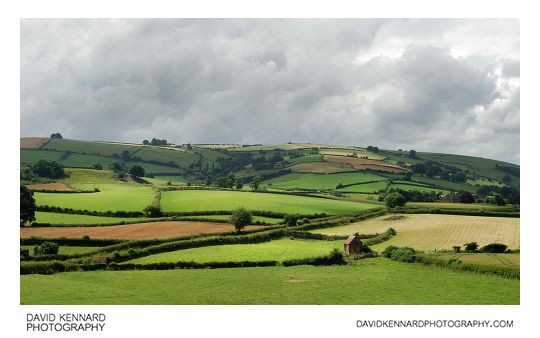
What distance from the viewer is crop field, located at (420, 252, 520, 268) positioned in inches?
1922

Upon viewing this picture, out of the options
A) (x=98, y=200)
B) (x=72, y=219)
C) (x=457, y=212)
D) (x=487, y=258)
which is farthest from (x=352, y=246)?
(x=98, y=200)

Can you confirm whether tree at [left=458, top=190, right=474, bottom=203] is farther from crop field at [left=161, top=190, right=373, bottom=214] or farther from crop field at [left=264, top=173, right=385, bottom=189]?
crop field at [left=264, top=173, right=385, bottom=189]

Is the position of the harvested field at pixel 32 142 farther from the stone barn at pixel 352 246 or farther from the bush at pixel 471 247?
the bush at pixel 471 247

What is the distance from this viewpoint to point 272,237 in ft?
235

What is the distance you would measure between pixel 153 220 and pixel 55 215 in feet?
58.9

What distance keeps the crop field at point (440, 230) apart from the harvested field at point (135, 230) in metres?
20.9

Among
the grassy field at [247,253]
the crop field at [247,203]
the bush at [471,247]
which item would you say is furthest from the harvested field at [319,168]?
the bush at [471,247]

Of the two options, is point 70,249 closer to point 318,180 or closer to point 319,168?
point 318,180

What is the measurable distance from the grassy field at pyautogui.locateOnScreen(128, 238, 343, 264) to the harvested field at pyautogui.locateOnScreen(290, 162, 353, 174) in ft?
361

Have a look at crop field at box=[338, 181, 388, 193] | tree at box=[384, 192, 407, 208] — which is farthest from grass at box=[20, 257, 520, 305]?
crop field at box=[338, 181, 388, 193]

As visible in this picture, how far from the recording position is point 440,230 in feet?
247

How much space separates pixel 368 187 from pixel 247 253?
95935mm

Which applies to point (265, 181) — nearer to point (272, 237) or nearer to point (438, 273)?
point (272, 237)
